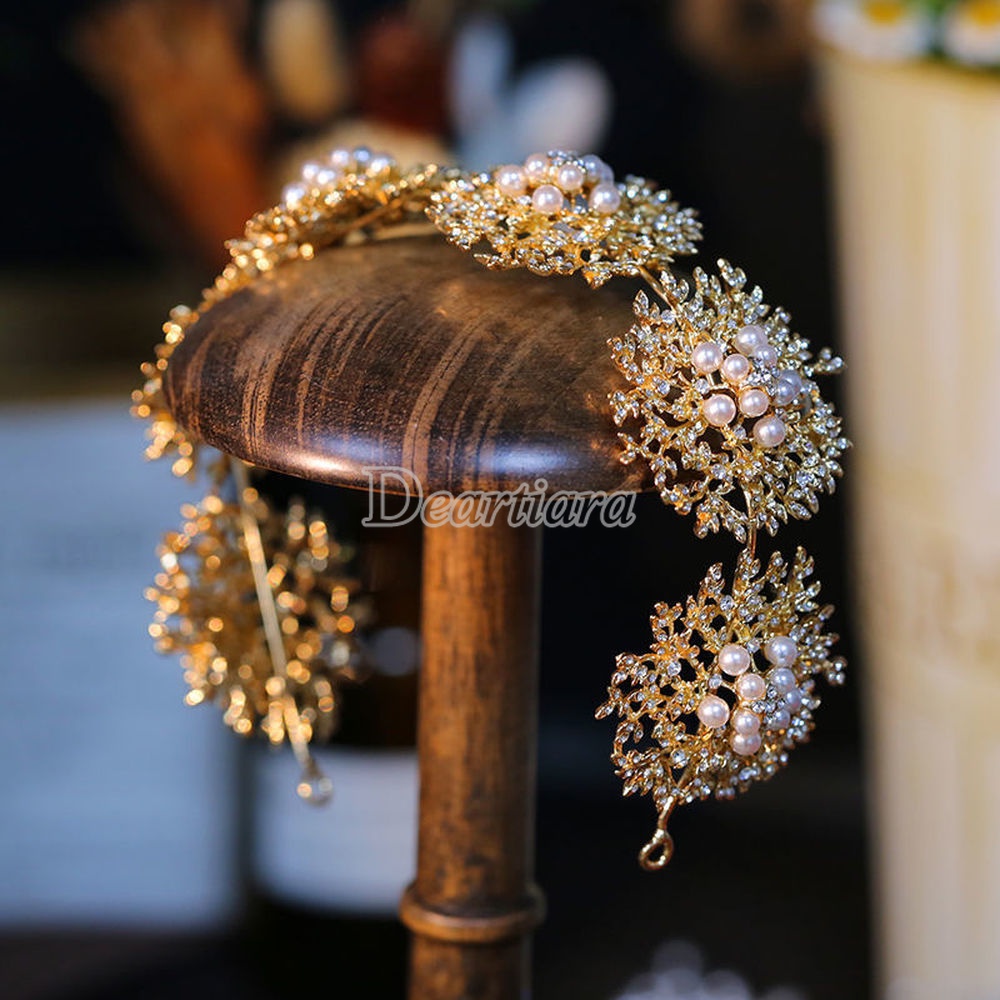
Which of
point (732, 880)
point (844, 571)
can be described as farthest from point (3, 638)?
point (844, 571)

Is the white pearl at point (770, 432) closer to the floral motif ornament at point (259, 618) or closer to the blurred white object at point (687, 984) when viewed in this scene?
the floral motif ornament at point (259, 618)

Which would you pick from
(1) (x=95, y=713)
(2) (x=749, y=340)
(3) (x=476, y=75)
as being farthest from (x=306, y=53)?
(2) (x=749, y=340)

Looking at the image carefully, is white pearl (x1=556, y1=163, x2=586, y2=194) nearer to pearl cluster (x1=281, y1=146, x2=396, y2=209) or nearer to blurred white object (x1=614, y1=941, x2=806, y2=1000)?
pearl cluster (x1=281, y1=146, x2=396, y2=209)

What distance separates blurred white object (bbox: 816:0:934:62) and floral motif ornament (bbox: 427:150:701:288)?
66 centimetres

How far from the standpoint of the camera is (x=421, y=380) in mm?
520

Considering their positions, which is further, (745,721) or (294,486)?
(294,486)

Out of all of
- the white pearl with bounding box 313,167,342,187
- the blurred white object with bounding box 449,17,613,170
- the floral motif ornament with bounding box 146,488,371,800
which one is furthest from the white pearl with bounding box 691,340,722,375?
the blurred white object with bounding box 449,17,613,170

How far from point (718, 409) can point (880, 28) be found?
787mm

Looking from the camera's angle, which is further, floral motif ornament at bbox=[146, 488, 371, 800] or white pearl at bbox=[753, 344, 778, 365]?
floral motif ornament at bbox=[146, 488, 371, 800]

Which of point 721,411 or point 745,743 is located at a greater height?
point 721,411

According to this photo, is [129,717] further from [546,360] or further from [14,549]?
[546,360]

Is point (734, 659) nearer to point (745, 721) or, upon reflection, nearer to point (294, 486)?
point (745, 721)

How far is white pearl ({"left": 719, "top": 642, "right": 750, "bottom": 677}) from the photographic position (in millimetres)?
552

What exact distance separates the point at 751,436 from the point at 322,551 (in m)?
0.35
